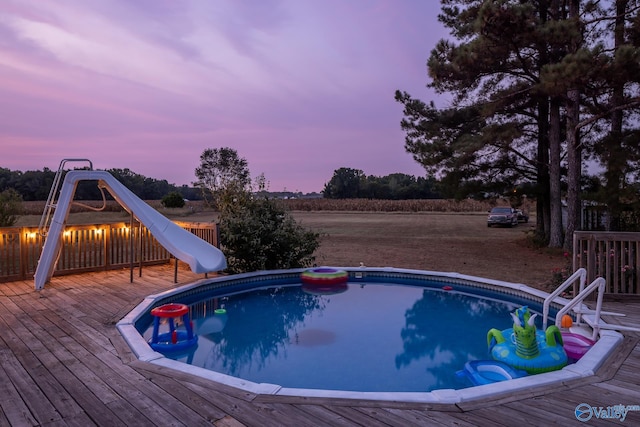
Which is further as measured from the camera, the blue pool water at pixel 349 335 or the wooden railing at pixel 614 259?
the wooden railing at pixel 614 259

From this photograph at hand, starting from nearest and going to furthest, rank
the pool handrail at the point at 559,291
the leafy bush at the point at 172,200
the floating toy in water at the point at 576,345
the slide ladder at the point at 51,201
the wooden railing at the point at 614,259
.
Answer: the floating toy in water at the point at 576,345
the pool handrail at the point at 559,291
the wooden railing at the point at 614,259
the slide ladder at the point at 51,201
the leafy bush at the point at 172,200

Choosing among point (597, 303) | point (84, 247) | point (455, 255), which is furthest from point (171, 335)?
point (455, 255)

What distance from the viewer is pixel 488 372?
456cm

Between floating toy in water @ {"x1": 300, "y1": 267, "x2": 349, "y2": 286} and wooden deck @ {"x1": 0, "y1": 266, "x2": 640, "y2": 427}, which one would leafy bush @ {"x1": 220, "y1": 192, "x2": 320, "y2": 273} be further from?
wooden deck @ {"x1": 0, "y1": 266, "x2": 640, "y2": 427}

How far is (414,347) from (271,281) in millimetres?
4339

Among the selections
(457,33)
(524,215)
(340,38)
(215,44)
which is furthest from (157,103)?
(524,215)

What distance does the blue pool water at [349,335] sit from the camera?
4992mm

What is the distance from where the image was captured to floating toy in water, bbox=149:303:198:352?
5.30m

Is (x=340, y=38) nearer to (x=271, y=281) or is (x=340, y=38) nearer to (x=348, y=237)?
(x=348, y=237)

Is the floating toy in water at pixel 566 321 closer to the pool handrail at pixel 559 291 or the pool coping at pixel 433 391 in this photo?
the pool handrail at pixel 559 291

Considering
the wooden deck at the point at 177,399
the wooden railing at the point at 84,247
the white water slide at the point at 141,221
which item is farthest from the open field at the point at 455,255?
the wooden deck at the point at 177,399

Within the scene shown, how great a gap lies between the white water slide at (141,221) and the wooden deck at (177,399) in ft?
9.81

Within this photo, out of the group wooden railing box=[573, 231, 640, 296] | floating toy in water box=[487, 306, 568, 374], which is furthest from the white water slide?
wooden railing box=[573, 231, 640, 296]

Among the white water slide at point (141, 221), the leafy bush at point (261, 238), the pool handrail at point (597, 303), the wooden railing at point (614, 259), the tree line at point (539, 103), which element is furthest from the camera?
the tree line at point (539, 103)
